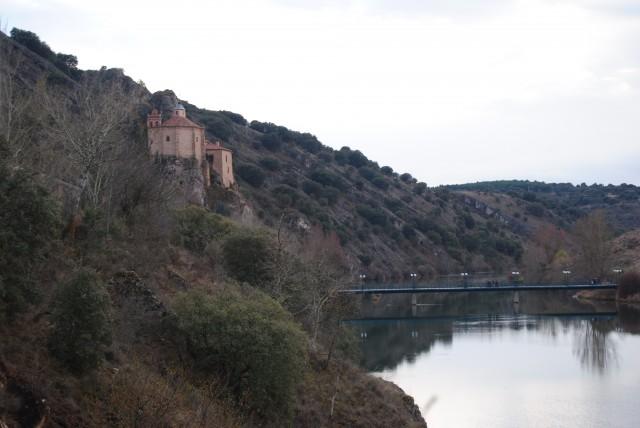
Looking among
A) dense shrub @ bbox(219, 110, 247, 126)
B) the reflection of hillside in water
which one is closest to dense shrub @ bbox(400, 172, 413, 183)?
dense shrub @ bbox(219, 110, 247, 126)

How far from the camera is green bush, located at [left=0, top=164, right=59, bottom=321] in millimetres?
15694

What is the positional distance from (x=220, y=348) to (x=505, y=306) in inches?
2239

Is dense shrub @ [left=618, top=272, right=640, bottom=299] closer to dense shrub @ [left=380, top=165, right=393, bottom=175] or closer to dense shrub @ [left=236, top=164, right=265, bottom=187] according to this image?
dense shrub @ [left=236, top=164, right=265, bottom=187]

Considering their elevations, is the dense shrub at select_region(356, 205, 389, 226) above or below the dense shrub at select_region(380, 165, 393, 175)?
below

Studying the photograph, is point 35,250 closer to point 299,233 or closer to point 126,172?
point 126,172

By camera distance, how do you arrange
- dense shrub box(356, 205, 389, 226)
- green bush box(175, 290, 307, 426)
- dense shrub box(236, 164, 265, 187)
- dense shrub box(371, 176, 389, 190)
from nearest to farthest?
green bush box(175, 290, 307, 426) < dense shrub box(236, 164, 265, 187) < dense shrub box(356, 205, 389, 226) < dense shrub box(371, 176, 389, 190)

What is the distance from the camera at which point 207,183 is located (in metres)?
65.9

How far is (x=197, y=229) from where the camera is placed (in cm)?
3606

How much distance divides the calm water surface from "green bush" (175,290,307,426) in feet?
14.1

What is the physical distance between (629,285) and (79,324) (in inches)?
2616

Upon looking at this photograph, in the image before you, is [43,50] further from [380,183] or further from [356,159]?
[356,159]

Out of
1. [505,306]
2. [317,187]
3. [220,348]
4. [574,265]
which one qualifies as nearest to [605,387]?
[220,348]

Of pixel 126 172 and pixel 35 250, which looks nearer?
pixel 35 250

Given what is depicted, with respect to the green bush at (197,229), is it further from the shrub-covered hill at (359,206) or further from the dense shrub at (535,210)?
the dense shrub at (535,210)
